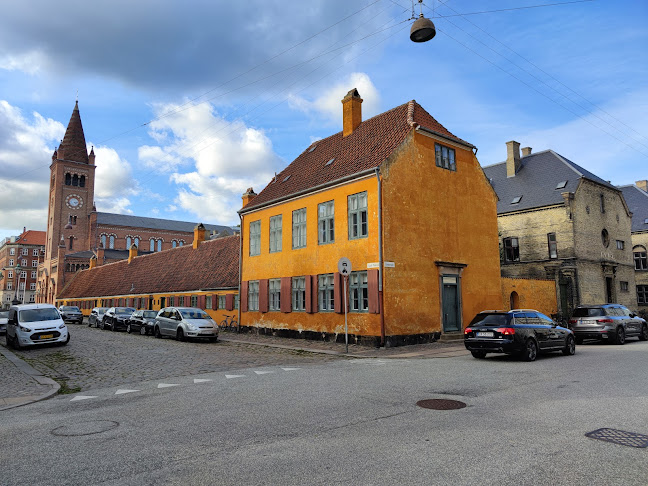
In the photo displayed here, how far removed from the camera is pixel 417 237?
763 inches

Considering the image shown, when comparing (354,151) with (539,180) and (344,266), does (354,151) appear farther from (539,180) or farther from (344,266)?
(539,180)

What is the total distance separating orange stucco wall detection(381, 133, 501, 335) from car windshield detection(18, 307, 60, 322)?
13.5 metres

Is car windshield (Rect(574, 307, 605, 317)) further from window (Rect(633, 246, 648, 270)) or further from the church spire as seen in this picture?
the church spire

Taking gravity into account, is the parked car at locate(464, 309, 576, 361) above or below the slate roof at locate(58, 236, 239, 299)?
below

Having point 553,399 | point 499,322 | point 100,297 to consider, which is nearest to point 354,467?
point 553,399

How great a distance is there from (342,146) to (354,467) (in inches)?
805

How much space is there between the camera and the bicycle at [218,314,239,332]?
26.8 meters

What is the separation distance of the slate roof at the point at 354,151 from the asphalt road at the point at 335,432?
11.9 metres

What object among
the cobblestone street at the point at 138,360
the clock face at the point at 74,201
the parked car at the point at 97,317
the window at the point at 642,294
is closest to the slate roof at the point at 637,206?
the window at the point at 642,294

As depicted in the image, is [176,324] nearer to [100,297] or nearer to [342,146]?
[342,146]

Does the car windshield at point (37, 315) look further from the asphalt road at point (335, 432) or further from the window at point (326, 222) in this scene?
the asphalt road at point (335, 432)

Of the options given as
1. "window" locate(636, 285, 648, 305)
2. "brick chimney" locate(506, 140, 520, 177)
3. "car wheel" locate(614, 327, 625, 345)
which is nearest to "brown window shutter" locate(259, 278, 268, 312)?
"car wheel" locate(614, 327, 625, 345)

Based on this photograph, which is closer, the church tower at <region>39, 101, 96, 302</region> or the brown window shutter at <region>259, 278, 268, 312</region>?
the brown window shutter at <region>259, 278, 268, 312</region>

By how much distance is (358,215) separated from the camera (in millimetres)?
19250
